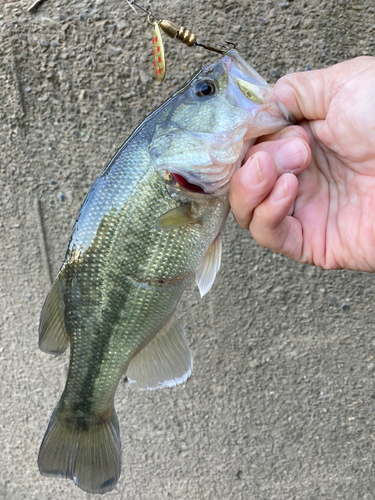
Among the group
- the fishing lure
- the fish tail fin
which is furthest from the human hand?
the fish tail fin

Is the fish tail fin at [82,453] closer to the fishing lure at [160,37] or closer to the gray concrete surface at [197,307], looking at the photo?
the gray concrete surface at [197,307]

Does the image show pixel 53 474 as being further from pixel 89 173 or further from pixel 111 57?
pixel 111 57

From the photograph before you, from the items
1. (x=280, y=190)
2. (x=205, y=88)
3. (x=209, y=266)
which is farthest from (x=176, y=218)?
(x=205, y=88)

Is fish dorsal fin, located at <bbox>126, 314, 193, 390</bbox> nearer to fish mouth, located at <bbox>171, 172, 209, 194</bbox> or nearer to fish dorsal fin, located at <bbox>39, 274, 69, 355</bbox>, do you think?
fish dorsal fin, located at <bbox>39, 274, 69, 355</bbox>

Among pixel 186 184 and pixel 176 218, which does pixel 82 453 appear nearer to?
pixel 176 218

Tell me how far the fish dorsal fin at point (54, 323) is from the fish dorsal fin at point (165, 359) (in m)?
0.26

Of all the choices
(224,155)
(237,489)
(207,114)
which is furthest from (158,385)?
(237,489)

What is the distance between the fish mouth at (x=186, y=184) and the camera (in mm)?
1220

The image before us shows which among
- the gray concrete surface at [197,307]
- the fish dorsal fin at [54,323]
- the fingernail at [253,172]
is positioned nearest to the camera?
the fingernail at [253,172]

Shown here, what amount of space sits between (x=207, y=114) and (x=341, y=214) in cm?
61

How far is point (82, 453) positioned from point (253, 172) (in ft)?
3.71

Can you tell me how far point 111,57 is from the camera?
1902mm

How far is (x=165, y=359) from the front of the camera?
1394 mm

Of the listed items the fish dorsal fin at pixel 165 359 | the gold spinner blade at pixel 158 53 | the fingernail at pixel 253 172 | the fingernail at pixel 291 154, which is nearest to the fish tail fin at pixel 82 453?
the fish dorsal fin at pixel 165 359
